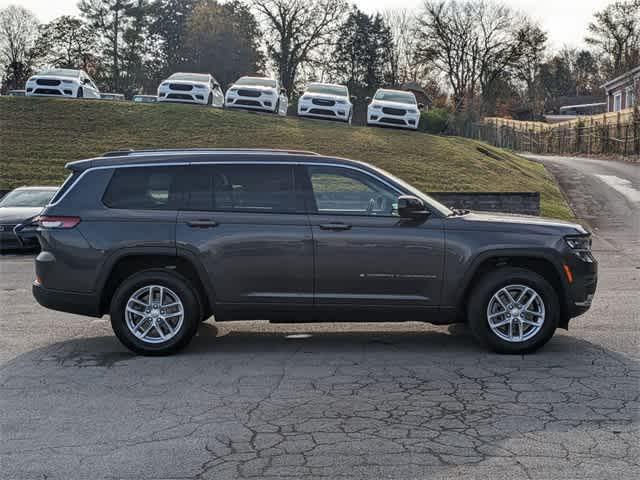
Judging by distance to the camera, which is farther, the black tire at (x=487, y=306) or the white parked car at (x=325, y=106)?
the white parked car at (x=325, y=106)

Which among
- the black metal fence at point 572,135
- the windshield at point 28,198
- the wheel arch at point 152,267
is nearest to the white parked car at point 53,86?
the windshield at point 28,198

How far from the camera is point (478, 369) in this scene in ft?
21.5

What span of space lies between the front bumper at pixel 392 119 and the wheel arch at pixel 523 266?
2514 centimetres

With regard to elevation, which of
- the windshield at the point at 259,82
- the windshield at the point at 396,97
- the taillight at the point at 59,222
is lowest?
the taillight at the point at 59,222

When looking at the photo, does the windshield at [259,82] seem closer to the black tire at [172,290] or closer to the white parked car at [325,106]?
the white parked car at [325,106]

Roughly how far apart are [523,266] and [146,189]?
354 centimetres

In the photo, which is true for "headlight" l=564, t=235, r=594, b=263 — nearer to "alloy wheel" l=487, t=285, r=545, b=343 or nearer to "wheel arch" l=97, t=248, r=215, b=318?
"alloy wheel" l=487, t=285, r=545, b=343

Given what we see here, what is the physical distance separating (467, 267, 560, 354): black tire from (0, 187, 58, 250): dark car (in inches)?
447

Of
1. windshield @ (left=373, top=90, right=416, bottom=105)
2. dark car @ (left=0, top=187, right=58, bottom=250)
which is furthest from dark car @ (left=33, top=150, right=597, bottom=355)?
windshield @ (left=373, top=90, right=416, bottom=105)

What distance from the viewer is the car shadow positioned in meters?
4.57

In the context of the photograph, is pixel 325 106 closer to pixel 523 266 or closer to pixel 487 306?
pixel 523 266

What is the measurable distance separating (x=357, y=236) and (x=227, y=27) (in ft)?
184

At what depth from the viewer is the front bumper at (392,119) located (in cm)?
3195

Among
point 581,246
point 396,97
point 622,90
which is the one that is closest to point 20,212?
point 581,246
